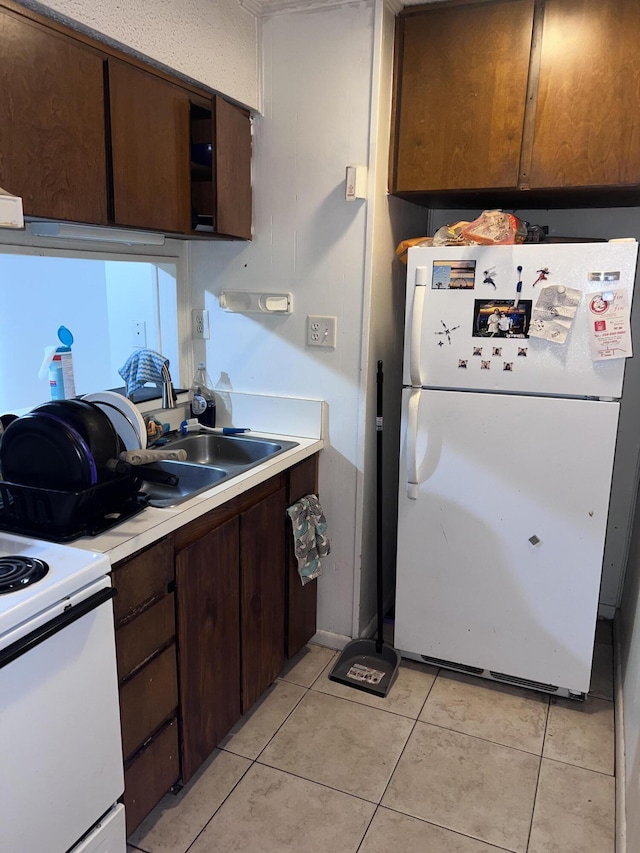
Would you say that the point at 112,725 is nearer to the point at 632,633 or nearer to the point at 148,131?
the point at 148,131

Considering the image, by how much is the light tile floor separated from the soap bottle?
107cm

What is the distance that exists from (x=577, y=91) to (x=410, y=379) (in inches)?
42.8

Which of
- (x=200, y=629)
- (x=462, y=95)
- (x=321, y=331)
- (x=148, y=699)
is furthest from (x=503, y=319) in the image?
(x=148, y=699)

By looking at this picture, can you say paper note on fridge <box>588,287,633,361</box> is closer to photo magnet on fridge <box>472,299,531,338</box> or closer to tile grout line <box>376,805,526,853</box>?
photo magnet on fridge <box>472,299,531,338</box>

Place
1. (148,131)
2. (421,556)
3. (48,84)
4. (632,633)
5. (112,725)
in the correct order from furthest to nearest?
(421,556) → (632,633) → (148,131) → (48,84) → (112,725)

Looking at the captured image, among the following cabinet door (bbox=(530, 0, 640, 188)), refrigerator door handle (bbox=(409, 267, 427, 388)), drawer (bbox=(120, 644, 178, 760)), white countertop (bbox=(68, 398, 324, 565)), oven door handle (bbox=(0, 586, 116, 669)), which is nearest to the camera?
oven door handle (bbox=(0, 586, 116, 669))

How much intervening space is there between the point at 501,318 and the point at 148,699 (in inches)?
63.5

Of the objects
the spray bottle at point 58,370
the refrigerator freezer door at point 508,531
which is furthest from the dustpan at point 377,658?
the spray bottle at point 58,370

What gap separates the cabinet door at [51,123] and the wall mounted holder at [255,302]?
0.82 metres

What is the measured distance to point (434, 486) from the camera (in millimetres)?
2416

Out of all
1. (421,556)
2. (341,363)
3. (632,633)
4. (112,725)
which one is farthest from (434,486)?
(112,725)

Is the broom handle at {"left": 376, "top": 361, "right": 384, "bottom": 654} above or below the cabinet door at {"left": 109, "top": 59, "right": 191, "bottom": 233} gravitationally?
below

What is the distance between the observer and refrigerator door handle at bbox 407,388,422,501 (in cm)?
236

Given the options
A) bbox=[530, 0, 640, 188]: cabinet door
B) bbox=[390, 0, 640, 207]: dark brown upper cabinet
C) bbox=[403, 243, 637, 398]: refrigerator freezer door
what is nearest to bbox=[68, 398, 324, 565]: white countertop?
bbox=[403, 243, 637, 398]: refrigerator freezer door
